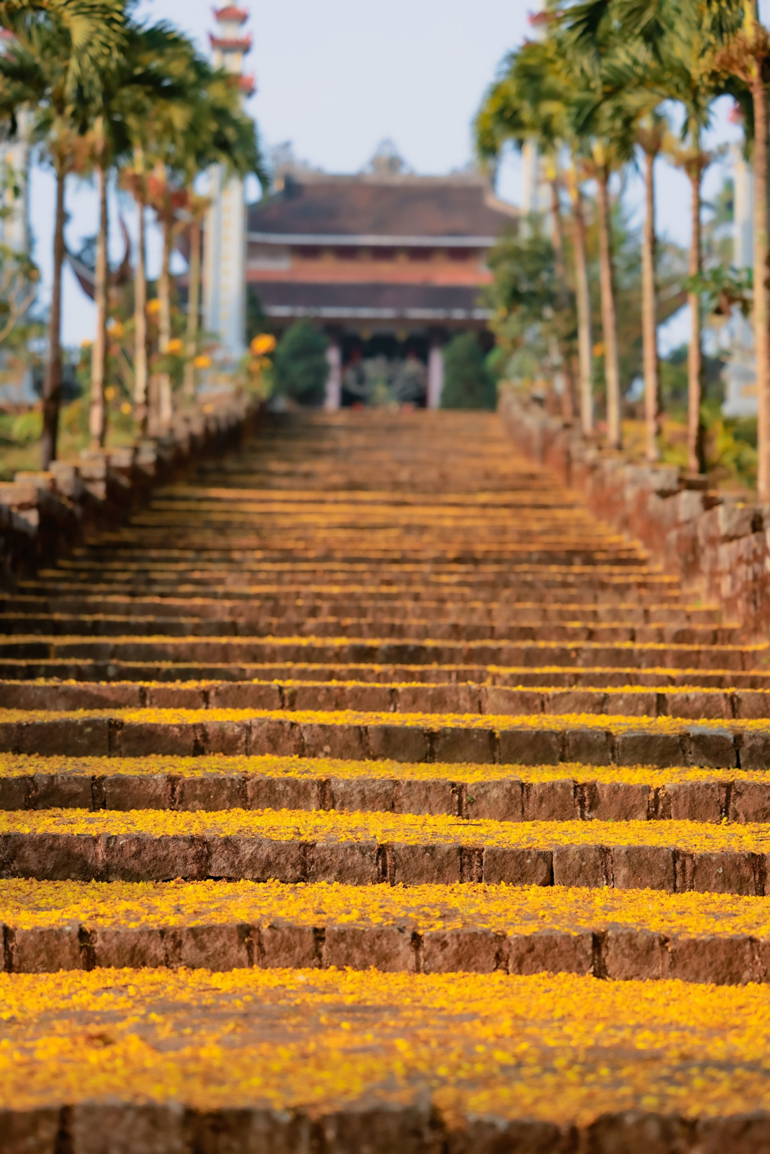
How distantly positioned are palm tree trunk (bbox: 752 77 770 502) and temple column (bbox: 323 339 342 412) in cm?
2178

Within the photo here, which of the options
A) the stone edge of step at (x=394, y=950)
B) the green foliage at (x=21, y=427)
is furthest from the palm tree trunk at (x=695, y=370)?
the green foliage at (x=21, y=427)

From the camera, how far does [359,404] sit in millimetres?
32562

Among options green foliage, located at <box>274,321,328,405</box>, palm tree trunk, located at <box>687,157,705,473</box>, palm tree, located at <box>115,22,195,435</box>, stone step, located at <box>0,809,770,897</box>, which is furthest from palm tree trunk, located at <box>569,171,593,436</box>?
stone step, located at <box>0,809,770,897</box>

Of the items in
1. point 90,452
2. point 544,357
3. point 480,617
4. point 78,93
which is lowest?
point 480,617

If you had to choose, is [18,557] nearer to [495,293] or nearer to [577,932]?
[577,932]

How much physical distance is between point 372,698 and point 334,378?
26.9 m

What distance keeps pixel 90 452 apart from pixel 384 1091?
1050cm

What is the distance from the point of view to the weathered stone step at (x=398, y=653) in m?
6.80

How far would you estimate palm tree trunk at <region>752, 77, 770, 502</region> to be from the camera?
930cm

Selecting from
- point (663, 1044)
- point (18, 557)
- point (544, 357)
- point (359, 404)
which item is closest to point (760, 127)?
point (18, 557)

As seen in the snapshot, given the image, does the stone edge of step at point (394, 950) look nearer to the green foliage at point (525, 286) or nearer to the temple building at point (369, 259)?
the green foliage at point (525, 286)

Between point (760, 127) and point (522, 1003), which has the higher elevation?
point (760, 127)

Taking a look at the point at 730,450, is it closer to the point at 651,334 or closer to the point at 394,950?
the point at 651,334

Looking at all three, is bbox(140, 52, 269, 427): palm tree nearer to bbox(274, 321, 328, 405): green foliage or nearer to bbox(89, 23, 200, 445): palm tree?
bbox(89, 23, 200, 445): palm tree
